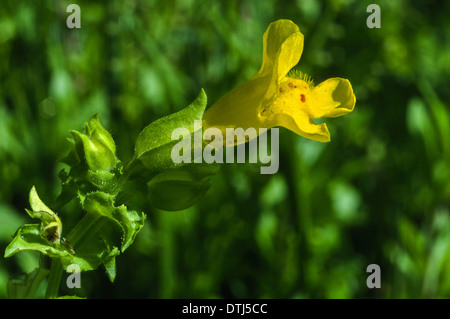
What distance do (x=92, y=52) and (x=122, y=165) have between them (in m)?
1.50

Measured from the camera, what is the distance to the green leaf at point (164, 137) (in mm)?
915

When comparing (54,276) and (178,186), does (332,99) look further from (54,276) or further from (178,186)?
(54,276)

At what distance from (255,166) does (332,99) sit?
3.51 feet

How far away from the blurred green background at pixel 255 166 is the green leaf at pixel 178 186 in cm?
74

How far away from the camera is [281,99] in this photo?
38.8 inches

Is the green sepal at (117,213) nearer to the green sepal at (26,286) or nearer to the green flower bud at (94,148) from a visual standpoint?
the green flower bud at (94,148)

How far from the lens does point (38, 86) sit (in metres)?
2.12

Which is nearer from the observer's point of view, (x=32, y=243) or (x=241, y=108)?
(x=32, y=243)

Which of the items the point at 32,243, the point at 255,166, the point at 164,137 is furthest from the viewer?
the point at 255,166

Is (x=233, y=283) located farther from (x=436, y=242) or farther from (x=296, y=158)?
(x=436, y=242)

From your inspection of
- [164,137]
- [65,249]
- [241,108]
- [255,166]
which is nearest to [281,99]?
[241,108]

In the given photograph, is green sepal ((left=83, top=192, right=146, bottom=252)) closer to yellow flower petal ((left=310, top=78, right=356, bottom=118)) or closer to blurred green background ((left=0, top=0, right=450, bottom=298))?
yellow flower petal ((left=310, top=78, right=356, bottom=118))

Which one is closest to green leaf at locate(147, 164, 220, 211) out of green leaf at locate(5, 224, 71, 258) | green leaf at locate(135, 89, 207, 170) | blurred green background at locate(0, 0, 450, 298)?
green leaf at locate(135, 89, 207, 170)

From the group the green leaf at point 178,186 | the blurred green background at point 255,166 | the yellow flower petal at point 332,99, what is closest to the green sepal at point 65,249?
the green leaf at point 178,186
